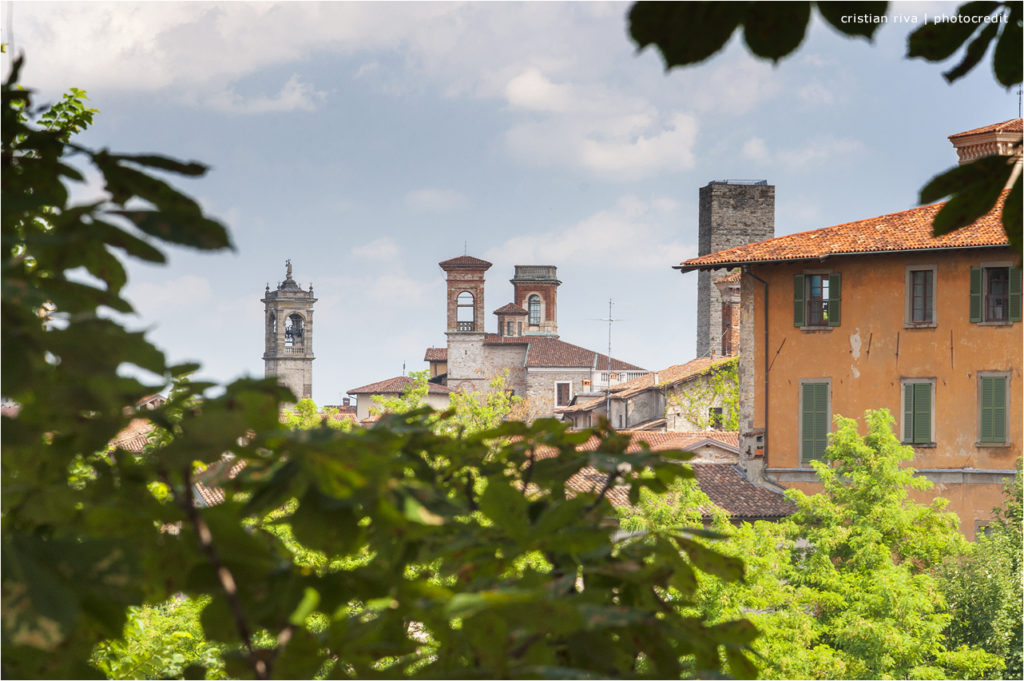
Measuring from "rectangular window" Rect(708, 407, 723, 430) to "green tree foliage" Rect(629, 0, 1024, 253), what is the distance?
1593 inches

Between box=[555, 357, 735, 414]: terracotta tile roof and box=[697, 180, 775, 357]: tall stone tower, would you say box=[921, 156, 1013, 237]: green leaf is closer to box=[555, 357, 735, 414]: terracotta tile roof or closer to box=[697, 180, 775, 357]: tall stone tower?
box=[555, 357, 735, 414]: terracotta tile roof

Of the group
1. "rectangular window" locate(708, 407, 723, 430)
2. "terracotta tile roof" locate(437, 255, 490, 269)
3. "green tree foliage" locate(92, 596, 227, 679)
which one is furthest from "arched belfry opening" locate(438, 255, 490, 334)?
"green tree foliage" locate(92, 596, 227, 679)

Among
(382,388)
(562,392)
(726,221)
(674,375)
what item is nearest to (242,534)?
(674,375)

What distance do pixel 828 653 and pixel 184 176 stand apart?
1610cm

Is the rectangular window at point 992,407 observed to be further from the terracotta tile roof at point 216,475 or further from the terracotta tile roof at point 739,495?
the terracotta tile roof at point 216,475

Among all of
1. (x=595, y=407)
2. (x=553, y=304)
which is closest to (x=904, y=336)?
(x=595, y=407)

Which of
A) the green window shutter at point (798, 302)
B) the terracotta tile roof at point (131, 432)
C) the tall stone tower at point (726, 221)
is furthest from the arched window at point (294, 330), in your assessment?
the terracotta tile roof at point (131, 432)

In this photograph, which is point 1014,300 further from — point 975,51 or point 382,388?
point 382,388

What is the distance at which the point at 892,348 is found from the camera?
26.2 m

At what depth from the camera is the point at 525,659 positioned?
3.66 ft

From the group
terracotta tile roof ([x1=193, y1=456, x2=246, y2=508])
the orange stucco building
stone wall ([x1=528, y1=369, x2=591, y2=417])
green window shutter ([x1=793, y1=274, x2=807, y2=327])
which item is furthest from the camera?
stone wall ([x1=528, y1=369, x2=591, y2=417])

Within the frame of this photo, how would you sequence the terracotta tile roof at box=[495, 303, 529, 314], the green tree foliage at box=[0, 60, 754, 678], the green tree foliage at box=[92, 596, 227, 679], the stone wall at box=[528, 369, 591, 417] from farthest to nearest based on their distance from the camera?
the terracotta tile roof at box=[495, 303, 529, 314], the stone wall at box=[528, 369, 591, 417], the green tree foliage at box=[92, 596, 227, 679], the green tree foliage at box=[0, 60, 754, 678]

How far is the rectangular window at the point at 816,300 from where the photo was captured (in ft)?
88.5

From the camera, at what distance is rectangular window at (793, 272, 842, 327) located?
26984mm
